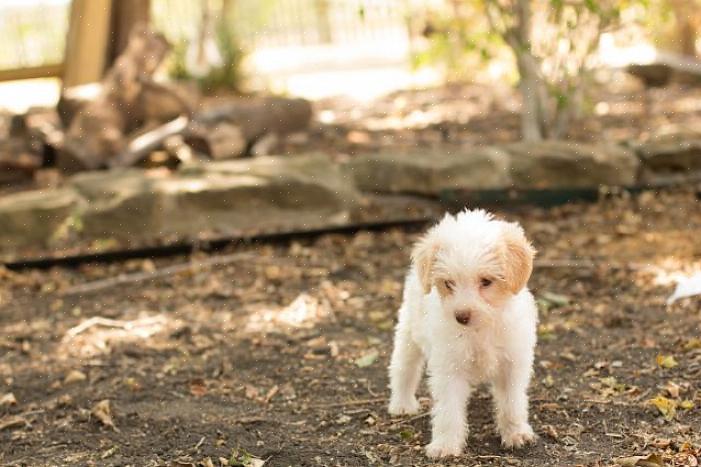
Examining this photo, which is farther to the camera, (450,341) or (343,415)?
(343,415)

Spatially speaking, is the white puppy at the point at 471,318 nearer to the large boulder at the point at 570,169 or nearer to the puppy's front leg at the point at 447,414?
the puppy's front leg at the point at 447,414

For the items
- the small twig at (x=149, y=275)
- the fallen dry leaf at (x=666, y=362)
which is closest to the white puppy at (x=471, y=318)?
the fallen dry leaf at (x=666, y=362)

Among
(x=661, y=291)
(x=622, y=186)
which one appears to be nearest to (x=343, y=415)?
(x=661, y=291)

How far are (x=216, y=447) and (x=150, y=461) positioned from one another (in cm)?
28

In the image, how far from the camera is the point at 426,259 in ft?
12.8

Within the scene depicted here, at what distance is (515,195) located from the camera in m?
7.93

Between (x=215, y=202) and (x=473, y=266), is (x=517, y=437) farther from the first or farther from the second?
(x=215, y=202)

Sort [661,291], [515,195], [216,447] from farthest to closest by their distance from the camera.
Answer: [515,195], [661,291], [216,447]

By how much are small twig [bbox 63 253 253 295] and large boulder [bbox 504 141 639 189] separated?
7.44ft

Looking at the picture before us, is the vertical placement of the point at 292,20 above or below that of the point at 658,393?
above

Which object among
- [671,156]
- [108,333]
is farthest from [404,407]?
[671,156]

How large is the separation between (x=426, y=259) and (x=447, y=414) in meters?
0.65

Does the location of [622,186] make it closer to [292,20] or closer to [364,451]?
[364,451]

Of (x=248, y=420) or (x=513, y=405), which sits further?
(x=248, y=420)
